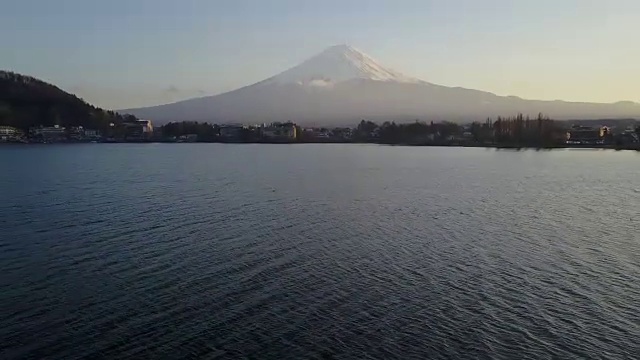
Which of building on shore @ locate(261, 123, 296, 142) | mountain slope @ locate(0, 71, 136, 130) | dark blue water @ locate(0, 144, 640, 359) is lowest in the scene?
dark blue water @ locate(0, 144, 640, 359)

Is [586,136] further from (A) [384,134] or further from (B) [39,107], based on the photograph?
(B) [39,107]

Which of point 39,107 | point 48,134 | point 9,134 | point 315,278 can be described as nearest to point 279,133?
point 48,134

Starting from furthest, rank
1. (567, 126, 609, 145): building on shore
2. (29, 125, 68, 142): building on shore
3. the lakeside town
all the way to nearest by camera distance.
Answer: (29, 125, 68, 142): building on shore < (567, 126, 609, 145): building on shore < the lakeside town

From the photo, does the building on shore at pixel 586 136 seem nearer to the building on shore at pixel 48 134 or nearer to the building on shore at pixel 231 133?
the building on shore at pixel 231 133

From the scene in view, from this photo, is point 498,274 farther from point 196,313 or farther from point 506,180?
point 506,180

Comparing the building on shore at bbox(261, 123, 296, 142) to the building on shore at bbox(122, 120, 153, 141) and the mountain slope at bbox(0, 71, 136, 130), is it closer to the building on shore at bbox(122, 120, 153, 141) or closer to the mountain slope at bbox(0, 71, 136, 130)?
the building on shore at bbox(122, 120, 153, 141)

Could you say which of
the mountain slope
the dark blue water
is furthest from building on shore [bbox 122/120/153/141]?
the dark blue water
